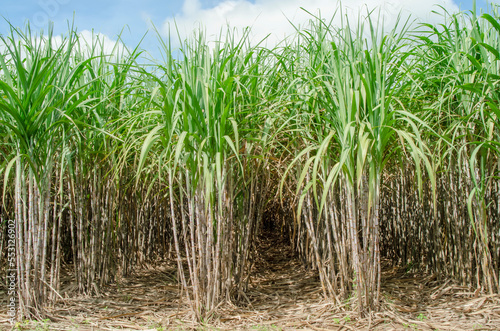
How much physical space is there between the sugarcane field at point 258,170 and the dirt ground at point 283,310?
11mm

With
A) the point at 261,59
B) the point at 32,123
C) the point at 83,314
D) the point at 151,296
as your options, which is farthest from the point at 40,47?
the point at 151,296

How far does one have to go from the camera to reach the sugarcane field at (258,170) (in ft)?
5.60

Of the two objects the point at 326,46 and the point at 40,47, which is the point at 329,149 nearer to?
the point at 326,46

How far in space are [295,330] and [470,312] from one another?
2.69 ft

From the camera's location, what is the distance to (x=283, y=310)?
2.00 metres

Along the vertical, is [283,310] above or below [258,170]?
below

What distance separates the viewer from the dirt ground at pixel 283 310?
1752 mm

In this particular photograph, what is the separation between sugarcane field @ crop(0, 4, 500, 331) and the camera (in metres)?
1.71

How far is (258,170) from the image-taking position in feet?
6.63

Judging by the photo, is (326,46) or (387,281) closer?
(326,46)

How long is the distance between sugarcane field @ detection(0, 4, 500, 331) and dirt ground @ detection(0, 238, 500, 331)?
1cm

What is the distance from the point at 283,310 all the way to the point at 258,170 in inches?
26.8

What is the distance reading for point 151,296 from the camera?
91.3 inches

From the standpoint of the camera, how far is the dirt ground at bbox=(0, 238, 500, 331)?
175cm
